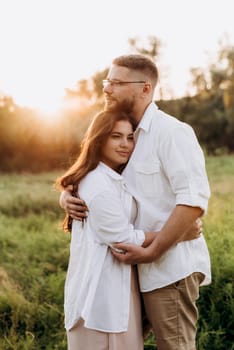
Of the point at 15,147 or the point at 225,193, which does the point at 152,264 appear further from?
the point at 15,147

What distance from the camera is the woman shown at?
2.88m

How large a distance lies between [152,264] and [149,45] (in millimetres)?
28115

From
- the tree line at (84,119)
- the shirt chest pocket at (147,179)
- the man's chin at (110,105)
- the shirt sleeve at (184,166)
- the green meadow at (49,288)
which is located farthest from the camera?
the tree line at (84,119)

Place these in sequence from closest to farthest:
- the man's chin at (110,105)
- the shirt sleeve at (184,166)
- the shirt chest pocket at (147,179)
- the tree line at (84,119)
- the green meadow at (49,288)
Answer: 1. the shirt sleeve at (184,166)
2. the shirt chest pocket at (147,179)
3. the man's chin at (110,105)
4. the green meadow at (49,288)
5. the tree line at (84,119)

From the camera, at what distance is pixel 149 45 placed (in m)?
30.2

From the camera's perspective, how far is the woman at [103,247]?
2.88 meters

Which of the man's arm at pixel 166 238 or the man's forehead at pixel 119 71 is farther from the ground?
the man's forehead at pixel 119 71

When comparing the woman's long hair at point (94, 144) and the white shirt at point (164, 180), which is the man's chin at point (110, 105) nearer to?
the woman's long hair at point (94, 144)

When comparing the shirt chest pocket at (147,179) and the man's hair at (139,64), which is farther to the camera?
the man's hair at (139,64)

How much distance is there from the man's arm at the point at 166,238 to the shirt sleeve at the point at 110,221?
5cm

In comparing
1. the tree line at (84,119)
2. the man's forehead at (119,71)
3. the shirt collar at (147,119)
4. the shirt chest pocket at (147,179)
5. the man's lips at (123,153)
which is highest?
the man's forehead at (119,71)

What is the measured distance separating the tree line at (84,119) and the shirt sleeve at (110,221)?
18.3 m

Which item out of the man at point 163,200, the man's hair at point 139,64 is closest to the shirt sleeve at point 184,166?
the man at point 163,200

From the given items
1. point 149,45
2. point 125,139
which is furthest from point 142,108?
point 149,45
